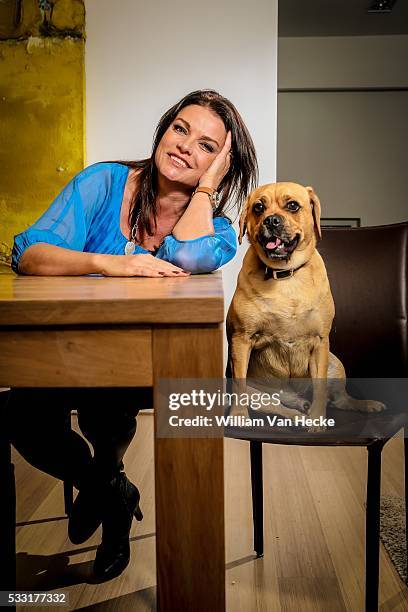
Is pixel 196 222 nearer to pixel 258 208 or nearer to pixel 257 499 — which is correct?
pixel 258 208

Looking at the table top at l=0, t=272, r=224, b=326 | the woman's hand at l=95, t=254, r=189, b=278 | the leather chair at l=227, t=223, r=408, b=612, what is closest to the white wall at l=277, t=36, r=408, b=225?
the leather chair at l=227, t=223, r=408, b=612

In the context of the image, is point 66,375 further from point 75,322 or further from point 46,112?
point 46,112

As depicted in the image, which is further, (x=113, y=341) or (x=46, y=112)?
A: (x=46, y=112)

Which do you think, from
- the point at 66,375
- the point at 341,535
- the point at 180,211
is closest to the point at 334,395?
the point at 341,535

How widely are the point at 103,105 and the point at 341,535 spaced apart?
91.3 inches

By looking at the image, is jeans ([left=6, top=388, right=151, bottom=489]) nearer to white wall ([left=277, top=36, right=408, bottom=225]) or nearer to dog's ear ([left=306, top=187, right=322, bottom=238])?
dog's ear ([left=306, top=187, right=322, bottom=238])

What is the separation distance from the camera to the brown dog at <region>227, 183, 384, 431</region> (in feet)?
4.70

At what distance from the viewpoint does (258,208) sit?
151 centimetres

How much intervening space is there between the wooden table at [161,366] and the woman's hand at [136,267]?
0.44 meters

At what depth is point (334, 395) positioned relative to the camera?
1.52 meters

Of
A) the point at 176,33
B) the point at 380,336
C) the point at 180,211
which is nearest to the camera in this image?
the point at 380,336

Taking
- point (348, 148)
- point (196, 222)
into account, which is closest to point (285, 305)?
point (196, 222)

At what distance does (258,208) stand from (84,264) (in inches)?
17.0

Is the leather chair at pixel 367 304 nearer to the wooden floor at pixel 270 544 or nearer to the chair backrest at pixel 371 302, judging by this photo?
the chair backrest at pixel 371 302
